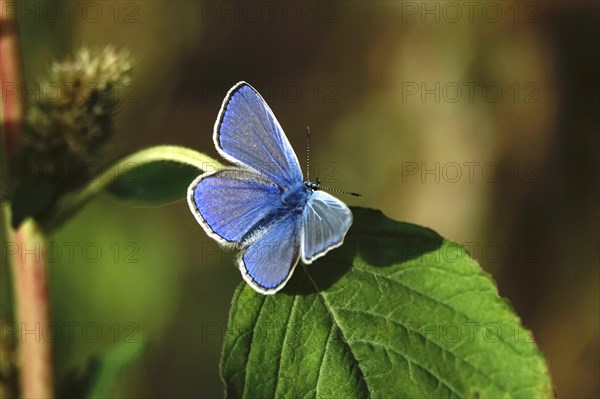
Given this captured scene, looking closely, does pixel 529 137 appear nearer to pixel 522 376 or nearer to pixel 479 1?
pixel 479 1

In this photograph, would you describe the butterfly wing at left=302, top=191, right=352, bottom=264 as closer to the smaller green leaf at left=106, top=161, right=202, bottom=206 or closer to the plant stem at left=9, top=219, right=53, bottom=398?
the smaller green leaf at left=106, top=161, right=202, bottom=206

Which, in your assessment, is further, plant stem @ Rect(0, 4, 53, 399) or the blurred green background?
the blurred green background

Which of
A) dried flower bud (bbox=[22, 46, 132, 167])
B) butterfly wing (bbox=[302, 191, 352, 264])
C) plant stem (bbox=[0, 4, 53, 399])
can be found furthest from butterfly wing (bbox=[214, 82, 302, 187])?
plant stem (bbox=[0, 4, 53, 399])

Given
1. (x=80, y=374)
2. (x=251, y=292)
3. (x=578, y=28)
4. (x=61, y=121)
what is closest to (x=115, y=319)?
(x=80, y=374)

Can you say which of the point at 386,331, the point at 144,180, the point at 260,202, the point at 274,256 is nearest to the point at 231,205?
the point at 260,202

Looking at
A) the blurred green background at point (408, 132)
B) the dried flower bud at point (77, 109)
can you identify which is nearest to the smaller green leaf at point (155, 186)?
the dried flower bud at point (77, 109)

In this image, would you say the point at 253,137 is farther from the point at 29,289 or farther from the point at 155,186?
the point at 29,289
